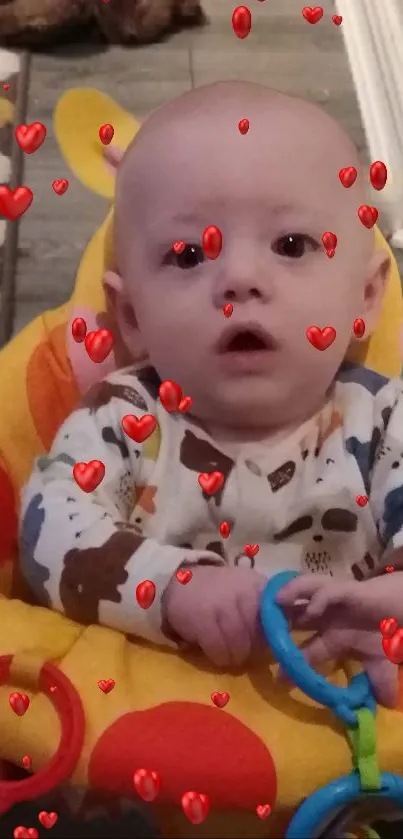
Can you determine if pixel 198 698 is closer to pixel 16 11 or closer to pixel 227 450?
pixel 227 450

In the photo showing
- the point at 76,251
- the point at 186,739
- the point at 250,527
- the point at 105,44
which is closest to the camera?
the point at 186,739

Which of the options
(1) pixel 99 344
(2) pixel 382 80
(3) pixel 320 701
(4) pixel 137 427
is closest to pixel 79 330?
(1) pixel 99 344

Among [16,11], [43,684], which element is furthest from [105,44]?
[43,684]

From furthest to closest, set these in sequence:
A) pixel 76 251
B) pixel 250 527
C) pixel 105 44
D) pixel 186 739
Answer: pixel 105 44 → pixel 76 251 → pixel 250 527 → pixel 186 739

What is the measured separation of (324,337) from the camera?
560 millimetres

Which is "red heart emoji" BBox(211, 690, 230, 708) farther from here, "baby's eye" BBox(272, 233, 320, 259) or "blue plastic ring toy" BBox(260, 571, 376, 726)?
"baby's eye" BBox(272, 233, 320, 259)

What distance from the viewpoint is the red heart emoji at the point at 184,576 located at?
493 mm

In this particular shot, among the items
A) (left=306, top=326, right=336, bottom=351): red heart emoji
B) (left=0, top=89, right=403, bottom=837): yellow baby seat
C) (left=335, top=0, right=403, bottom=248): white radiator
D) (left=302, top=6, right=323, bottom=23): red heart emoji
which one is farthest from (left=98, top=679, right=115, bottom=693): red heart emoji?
(left=302, top=6, right=323, bottom=23): red heart emoji

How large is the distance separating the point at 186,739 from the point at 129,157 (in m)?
0.35

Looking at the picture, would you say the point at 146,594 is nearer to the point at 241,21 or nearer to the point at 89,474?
the point at 89,474

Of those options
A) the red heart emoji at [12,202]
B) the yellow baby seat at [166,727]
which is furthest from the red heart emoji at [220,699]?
the red heart emoji at [12,202]

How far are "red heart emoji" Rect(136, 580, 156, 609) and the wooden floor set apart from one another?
1.41 ft

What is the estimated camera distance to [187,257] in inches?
21.5

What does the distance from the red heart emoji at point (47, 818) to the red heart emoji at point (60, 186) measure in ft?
1.71
